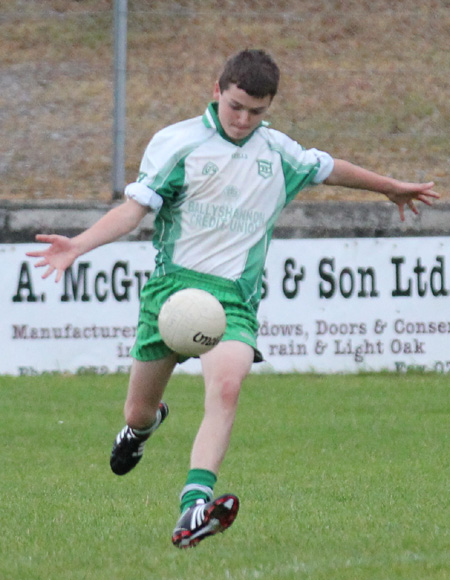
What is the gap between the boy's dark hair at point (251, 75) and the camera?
4820mm

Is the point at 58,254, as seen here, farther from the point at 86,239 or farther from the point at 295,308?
the point at 295,308

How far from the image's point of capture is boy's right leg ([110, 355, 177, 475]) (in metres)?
5.20

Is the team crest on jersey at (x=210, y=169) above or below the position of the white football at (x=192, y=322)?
above

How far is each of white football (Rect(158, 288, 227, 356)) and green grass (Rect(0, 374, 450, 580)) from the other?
0.79 metres

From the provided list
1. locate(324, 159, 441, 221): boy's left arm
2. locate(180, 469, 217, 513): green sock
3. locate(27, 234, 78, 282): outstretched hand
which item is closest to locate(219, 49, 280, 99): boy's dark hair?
locate(324, 159, 441, 221): boy's left arm

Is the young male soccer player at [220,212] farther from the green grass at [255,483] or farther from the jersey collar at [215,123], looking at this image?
the green grass at [255,483]

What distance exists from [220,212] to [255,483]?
195 centimetres

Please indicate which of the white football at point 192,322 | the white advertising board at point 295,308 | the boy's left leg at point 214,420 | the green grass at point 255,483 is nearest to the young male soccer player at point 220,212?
the boy's left leg at point 214,420

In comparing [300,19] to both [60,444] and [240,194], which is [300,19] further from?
[240,194]

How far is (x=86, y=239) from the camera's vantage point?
4555 millimetres

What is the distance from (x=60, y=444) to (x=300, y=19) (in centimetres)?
641

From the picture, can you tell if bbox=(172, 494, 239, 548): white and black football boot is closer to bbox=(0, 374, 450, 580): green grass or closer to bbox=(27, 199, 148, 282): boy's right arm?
bbox=(0, 374, 450, 580): green grass

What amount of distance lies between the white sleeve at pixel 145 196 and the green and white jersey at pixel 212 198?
0.02m

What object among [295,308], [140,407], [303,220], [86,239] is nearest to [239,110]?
[86,239]
